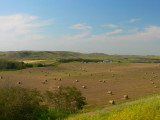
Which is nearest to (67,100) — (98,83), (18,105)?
(18,105)

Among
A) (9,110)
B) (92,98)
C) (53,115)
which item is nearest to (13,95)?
(9,110)

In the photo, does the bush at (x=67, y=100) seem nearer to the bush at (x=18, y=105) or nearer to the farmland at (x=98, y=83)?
the farmland at (x=98, y=83)

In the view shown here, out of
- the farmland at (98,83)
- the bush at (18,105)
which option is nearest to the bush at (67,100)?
the farmland at (98,83)

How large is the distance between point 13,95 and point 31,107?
1627 millimetres

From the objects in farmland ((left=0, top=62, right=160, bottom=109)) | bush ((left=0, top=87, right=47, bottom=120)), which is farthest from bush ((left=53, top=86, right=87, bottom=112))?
bush ((left=0, top=87, right=47, bottom=120))

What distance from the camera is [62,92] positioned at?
17.7 m

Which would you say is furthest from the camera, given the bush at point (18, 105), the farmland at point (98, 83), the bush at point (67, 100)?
the farmland at point (98, 83)

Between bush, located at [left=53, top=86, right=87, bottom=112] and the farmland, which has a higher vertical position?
bush, located at [left=53, top=86, right=87, bottom=112]

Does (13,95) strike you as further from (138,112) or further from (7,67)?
(7,67)

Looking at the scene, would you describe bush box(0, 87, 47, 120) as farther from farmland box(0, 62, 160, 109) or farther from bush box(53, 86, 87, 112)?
bush box(53, 86, 87, 112)

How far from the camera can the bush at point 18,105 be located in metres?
11.8

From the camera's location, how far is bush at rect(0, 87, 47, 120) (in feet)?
38.6

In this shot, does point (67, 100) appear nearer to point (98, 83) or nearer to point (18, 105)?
point (18, 105)

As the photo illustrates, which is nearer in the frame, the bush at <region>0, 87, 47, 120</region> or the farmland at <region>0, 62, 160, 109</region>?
the bush at <region>0, 87, 47, 120</region>
